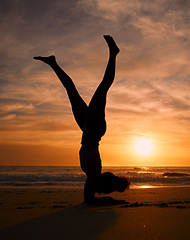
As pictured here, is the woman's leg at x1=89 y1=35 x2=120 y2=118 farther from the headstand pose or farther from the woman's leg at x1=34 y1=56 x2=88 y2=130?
the woman's leg at x1=34 y1=56 x2=88 y2=130

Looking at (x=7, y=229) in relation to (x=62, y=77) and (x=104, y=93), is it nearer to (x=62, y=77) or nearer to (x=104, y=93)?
(x=104, y=93)

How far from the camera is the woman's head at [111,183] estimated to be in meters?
3.86

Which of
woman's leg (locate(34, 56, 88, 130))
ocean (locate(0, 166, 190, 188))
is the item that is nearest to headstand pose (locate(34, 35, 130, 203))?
woman's leg (locate(34, 56, 88, 130))

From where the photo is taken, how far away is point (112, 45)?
4.48 m

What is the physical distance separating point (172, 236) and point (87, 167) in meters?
2.14

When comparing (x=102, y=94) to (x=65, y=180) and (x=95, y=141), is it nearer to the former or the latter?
(x=95, y=141)

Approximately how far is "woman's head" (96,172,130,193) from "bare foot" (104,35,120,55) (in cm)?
215

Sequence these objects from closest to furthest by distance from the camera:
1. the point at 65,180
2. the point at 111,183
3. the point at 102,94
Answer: the point at 111,183 → the point at 102,94 → the point at 65,180

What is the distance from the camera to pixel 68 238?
2.07m

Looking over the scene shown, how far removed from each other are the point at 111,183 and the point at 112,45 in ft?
7.98

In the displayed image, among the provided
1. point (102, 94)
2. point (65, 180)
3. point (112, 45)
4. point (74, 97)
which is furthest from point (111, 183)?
point (65, 180)

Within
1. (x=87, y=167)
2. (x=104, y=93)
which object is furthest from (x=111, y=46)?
(x=87, y=167)

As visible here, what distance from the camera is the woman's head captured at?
3.86 meters

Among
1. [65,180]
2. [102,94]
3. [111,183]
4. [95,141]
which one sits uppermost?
[102,94]
